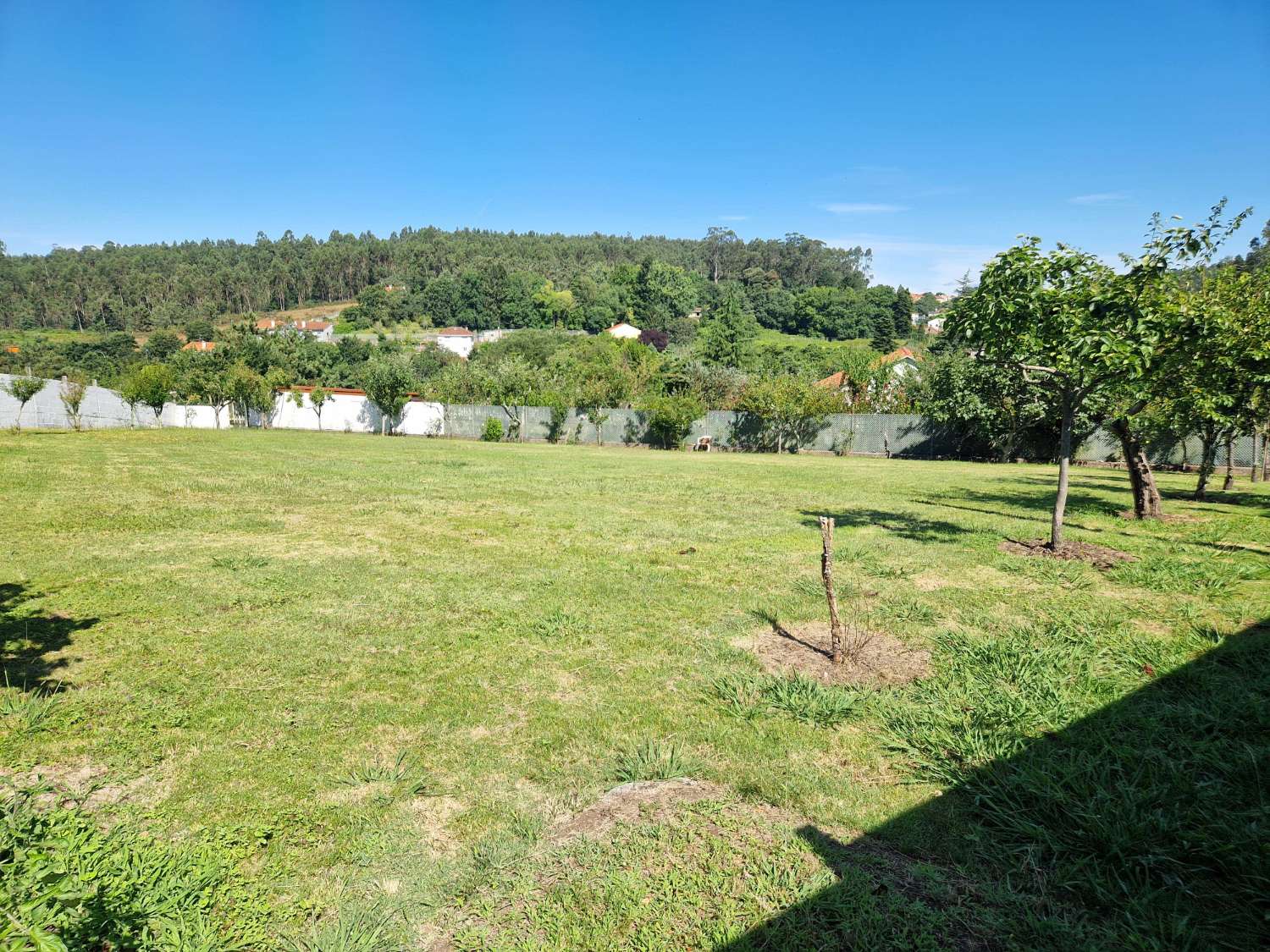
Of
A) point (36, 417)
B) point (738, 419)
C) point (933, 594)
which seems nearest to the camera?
point (933, 594)

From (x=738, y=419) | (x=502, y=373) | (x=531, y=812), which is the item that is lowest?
(x=531, y=812)

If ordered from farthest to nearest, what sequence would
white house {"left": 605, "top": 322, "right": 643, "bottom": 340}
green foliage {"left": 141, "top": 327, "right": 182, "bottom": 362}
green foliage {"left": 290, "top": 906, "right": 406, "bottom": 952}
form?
1. white house {"left": 605, "top": 322, "right": 643, "bottom": 340}
2. green foliage {"left": 141, "top": 327, "right": 182, "bottom": 362}
3. green foliage {"left": 290, "top": 906, "right": 406, "bottom": 952}

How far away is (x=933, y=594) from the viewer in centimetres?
659

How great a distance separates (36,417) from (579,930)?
43.7 m

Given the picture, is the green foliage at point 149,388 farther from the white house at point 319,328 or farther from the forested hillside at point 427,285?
the forested hillside at point 427,285

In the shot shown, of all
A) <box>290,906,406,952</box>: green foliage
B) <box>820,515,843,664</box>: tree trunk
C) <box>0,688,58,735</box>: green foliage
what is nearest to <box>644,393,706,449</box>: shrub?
<box>820,515,843,664</box>: tree trunk

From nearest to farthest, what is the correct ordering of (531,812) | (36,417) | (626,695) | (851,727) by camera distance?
(531,812) < (851,727) < (626,695) < (36,417)

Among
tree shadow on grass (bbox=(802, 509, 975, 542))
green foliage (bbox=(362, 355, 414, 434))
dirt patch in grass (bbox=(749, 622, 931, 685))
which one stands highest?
green foliage (bbox=(362, 355, 414, 434))

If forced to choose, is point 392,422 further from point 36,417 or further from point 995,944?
point 995,944

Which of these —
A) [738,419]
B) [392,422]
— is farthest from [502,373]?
[738,419]

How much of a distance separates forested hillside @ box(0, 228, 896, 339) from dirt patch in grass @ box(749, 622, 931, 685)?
3875 inches

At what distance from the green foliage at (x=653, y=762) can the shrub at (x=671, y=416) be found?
98.3 ft

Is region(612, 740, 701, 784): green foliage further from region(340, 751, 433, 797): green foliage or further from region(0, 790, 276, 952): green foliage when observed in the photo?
region(0, 790, 276, 952): green foliage

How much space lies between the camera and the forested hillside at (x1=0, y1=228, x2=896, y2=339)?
301 ft
